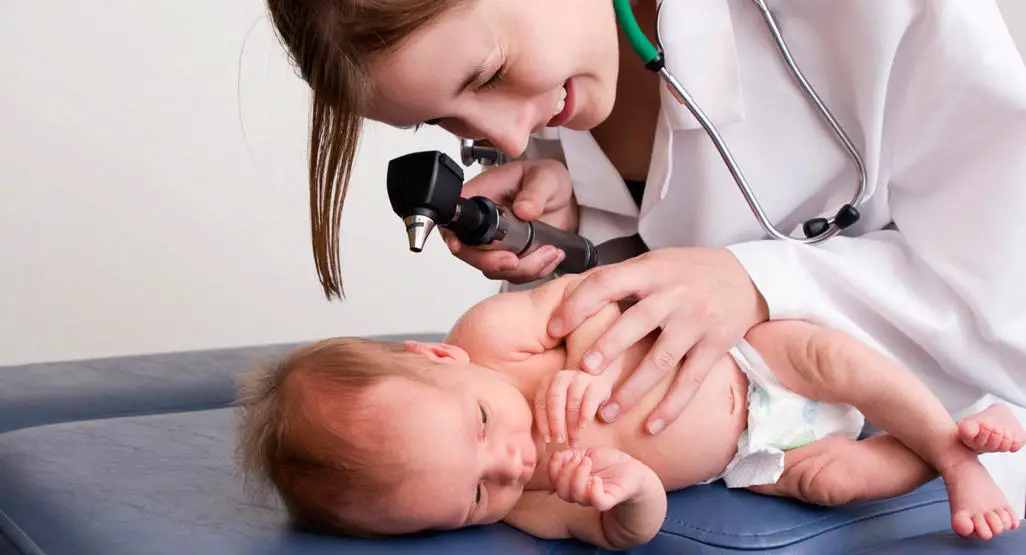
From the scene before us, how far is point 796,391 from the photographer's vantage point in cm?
110

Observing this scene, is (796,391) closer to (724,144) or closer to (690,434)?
(690,434)

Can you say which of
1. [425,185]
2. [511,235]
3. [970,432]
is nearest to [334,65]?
[425,185]

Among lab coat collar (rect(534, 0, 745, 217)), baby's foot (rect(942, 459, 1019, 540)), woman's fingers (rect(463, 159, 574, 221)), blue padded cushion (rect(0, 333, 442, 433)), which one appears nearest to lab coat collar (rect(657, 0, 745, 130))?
lab coat collar (rect(534, 0, 745, 217))

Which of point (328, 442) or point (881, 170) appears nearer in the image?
point (328, 442)

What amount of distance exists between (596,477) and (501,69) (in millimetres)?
406

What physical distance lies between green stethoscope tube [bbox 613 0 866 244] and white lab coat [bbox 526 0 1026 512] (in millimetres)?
28

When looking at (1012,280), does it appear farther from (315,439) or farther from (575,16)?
(315,439)

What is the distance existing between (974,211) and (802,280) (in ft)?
0.69

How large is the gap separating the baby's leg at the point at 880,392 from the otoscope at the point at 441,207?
297mm

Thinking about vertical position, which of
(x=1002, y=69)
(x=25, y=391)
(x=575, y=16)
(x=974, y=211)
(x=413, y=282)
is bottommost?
(x=413, y=282)

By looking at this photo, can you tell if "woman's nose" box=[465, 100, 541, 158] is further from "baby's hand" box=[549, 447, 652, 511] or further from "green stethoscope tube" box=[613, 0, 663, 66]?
"baby's hand" box=[549, 447, 652, 511]

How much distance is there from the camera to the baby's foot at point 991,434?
38.4 inches

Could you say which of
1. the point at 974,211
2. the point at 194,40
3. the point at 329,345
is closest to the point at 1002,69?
the point at 974,211

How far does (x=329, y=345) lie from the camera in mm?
1014
